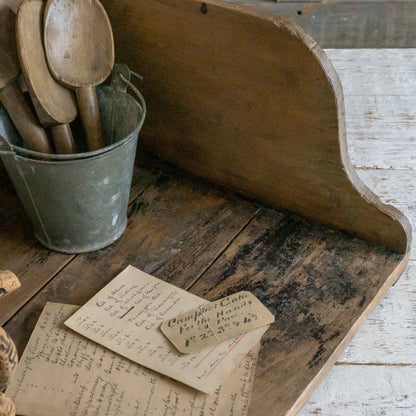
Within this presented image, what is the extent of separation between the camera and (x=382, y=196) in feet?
3.59

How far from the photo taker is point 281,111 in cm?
86

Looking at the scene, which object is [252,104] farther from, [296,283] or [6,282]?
[6,282]

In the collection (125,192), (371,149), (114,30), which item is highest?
(114,30)

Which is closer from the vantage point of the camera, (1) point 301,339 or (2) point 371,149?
(1) point 301,339

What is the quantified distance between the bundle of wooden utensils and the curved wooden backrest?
7 cm

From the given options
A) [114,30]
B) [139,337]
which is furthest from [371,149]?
[139,337]

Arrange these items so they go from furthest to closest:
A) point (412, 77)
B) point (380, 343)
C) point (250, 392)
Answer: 1. point (412, 77)
2. point (380, 343)
3. point (250, 392)

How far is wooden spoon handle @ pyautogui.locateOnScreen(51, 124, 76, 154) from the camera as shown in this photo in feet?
2.89

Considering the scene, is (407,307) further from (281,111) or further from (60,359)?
(60,359)

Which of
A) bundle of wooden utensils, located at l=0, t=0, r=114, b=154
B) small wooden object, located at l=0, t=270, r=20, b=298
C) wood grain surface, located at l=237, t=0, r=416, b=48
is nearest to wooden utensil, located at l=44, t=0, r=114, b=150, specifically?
bundle of wooden utensils, located at l=0, t=0, r=114, b=154

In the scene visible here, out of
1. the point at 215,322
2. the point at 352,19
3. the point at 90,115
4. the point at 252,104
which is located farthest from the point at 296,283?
the point at 352,19

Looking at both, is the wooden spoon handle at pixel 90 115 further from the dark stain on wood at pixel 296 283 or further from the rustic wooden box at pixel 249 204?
the dark stain on wood at pixel 296 283

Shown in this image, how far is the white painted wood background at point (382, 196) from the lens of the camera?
775 millimetres

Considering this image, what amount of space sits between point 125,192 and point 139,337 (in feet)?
0.70
